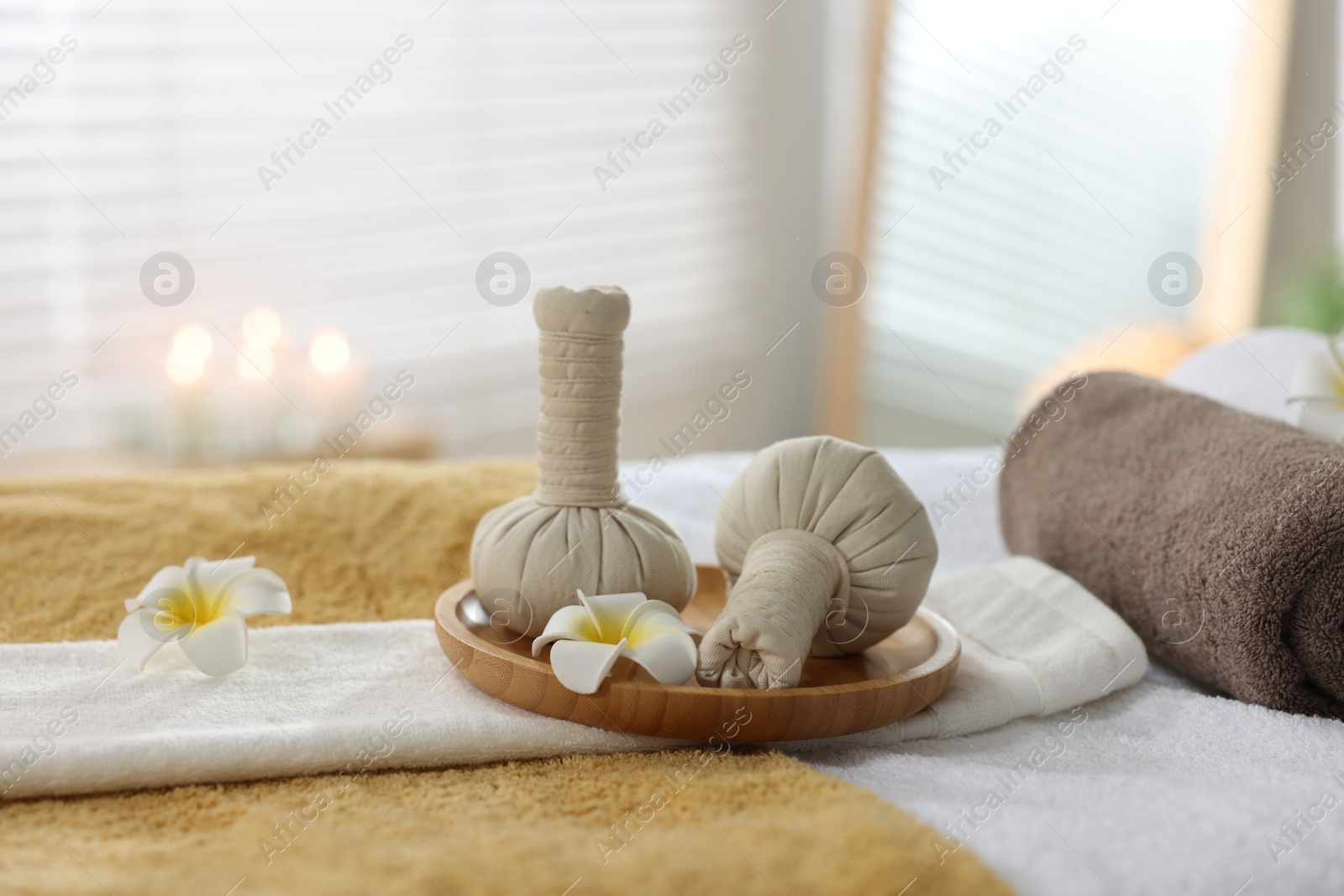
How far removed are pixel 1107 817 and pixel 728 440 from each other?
8.89ft

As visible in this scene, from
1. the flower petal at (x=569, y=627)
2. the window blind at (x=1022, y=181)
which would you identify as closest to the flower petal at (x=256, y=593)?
the flower petal at (x=569, y=627)

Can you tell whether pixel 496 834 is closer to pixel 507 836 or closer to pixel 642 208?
pixel 507 836

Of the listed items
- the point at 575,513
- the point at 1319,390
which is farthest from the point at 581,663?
the point at 1319,390

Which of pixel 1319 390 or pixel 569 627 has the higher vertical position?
pixel 1319 390

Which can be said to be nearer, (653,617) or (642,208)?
(653,617)

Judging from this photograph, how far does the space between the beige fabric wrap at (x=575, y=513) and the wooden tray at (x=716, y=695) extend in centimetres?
4

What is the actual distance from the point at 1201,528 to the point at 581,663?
46 cm

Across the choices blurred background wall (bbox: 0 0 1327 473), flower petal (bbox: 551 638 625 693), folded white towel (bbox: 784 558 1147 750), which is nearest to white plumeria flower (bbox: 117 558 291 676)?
flower petal (bbox: 551 638 625 693)

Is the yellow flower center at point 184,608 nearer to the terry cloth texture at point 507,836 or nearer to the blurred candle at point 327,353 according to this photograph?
the terry cloth texture at point 507,836

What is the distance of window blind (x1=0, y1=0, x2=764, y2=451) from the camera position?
203 cm

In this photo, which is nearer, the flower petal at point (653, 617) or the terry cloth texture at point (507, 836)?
the terry cloth texture at point (507, 836)

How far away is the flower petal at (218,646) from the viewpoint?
73 cm

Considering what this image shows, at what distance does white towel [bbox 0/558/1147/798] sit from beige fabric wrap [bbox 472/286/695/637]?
0.25 feet

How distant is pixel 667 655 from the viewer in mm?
656
